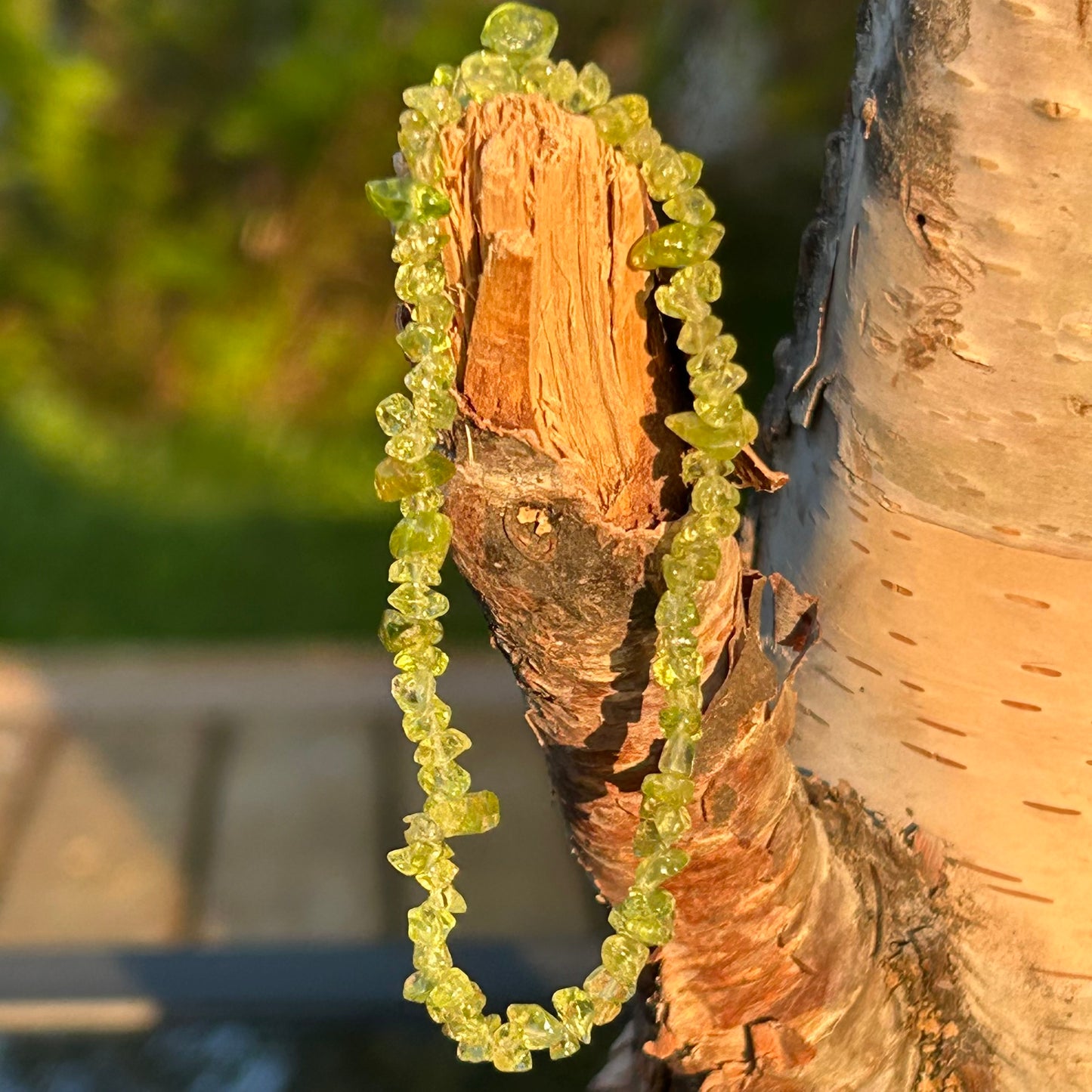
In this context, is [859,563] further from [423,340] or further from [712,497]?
[423,340]

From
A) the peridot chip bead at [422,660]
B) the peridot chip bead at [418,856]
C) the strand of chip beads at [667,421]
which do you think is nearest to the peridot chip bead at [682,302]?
the strand of chip beads at [667,421]

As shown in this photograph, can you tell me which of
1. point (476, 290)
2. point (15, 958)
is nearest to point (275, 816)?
point (15, 958)

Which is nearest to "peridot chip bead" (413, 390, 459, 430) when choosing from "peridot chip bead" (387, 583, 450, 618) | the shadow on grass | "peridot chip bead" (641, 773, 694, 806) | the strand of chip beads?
the strand of chip beads

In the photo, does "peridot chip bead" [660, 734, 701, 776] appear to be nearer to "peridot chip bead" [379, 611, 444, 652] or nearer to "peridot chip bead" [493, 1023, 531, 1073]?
"peridot chip bead" [379, 611, 444, 652]

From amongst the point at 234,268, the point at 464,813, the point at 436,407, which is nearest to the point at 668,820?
the point at 464,813

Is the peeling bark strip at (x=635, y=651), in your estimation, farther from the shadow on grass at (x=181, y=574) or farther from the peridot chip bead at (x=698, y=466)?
the shadow on grass at (x=181, y=574)

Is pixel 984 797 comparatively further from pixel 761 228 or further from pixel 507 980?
pixel 761 228
